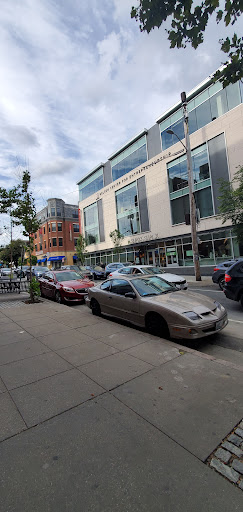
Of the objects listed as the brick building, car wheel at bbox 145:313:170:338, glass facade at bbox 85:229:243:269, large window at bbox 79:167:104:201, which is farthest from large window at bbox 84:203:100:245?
car wheel at bbox 145:313:170:338

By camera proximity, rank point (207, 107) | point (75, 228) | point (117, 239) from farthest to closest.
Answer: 1. point (75, 228)
2. point (117, 239)
3. point (207, 107)

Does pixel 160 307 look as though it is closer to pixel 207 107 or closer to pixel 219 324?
pixel 219 324

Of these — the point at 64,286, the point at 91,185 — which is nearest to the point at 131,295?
the point at 64,286

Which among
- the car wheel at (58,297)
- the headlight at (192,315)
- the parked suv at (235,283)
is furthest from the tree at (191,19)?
the car wheel at (58,297)

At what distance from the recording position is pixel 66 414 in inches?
101

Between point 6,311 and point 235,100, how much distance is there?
2074 cm

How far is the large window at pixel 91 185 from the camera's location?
35634 millimetres

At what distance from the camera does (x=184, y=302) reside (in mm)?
4895

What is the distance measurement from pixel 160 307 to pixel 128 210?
2542 cm

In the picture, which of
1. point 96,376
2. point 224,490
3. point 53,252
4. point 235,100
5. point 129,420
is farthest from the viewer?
point 53,252

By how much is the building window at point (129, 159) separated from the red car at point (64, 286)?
796 inches

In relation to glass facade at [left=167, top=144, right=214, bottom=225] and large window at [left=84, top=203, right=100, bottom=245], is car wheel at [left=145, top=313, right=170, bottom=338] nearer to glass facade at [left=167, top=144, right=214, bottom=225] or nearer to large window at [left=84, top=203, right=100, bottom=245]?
glass facade at [left=167, top=144, right=214, bottom=225]

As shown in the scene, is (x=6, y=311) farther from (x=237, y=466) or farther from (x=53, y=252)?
(x=53, y=252)

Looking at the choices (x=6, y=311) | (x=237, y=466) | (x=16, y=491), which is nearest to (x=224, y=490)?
(x=237, y=466)
